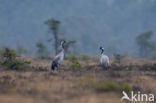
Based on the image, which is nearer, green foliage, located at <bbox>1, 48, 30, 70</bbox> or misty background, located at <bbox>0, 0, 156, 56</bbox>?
green foliage, located at <bbox>1, 48, 30, 70</bbox>

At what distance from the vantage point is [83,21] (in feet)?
380

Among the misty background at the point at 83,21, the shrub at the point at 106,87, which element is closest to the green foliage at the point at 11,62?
the shrub at the point at 106,87

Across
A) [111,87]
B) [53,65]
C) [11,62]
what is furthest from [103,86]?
[11,62]

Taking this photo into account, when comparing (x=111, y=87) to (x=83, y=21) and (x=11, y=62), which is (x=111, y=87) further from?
(x=83, y=21)

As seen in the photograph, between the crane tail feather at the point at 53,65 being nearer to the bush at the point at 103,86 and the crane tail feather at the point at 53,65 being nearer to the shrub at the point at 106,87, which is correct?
the bush at the point at 103,86

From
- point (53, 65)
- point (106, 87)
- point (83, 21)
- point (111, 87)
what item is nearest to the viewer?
point (106, 87)

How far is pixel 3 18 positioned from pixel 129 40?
4830 cm

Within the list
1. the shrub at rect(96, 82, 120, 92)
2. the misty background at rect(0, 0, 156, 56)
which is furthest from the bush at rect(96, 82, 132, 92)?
the misty background at rect(0, 0, 156, 56)

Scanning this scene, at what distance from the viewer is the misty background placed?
10462cm

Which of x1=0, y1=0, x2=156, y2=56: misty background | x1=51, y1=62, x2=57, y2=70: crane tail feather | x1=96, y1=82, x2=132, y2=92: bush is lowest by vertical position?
x1=96, y1=82, x2=132, y2=92: bush

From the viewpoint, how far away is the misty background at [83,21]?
105m

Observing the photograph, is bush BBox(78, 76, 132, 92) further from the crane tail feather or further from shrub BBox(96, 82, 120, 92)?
the crane tail feather

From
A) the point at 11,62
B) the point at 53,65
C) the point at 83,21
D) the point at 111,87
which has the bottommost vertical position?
the point at 111,87

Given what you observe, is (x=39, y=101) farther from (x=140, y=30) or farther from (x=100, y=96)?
(x=140, y=30)
